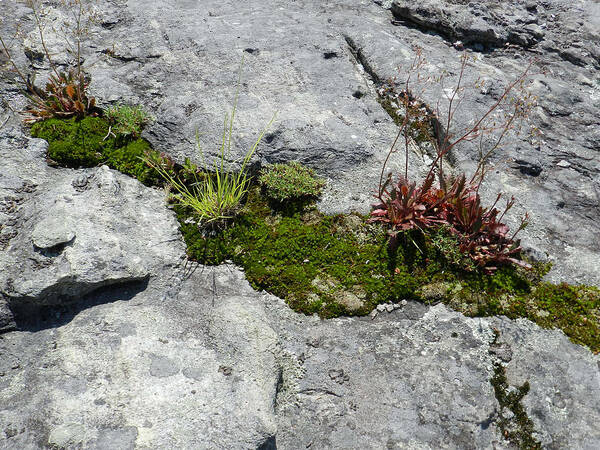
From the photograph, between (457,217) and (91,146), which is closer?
(457,217)

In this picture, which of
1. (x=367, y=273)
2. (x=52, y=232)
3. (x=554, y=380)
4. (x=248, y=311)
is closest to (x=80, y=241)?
(x=52, y=232)

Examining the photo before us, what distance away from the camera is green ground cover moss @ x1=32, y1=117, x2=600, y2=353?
14.6 ft

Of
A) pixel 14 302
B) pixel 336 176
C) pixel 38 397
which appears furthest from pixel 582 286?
pixel 14 302

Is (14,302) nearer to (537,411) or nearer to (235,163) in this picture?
(235,163)

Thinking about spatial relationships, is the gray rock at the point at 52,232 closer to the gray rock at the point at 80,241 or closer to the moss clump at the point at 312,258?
the gray rock at the point at 80,241

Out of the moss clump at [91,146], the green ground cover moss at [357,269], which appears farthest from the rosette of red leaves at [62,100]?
the green ground cover moss at [357,269]

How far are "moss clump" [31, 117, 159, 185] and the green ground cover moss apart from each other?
0.02m

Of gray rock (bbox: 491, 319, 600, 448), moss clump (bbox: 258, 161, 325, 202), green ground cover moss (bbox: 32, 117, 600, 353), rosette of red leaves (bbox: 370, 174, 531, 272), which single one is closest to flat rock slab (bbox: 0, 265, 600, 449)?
gray rock (bbox: 491, 319, 600, 448)

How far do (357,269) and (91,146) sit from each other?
11.5 feet

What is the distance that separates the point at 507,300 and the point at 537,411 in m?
1.12

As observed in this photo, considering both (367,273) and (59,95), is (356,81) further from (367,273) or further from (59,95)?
(59,95)

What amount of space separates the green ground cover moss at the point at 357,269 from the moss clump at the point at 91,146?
0.9 inches

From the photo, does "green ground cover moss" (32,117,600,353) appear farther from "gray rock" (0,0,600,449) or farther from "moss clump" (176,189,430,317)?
"gray rock" (0,0,600,449)

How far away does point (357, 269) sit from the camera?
4.67m
